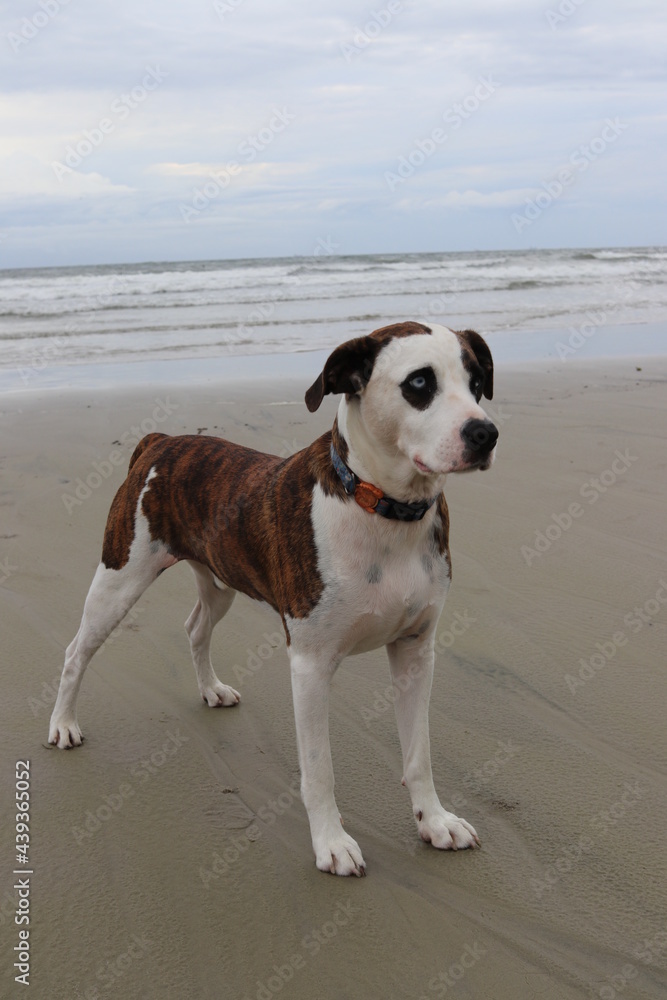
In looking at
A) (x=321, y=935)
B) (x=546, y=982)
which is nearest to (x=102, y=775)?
(x=321, y=935)

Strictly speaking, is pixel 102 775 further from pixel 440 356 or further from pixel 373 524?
pixel 440 356

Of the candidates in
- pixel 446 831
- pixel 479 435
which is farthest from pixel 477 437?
pixel 446 831

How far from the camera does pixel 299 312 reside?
18.6 meters

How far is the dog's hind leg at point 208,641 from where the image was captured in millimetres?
4059

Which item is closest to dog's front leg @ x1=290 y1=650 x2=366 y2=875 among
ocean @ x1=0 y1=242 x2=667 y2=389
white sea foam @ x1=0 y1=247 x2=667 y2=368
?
ocean @ x1=0 y1=242 x2=667 y2=389

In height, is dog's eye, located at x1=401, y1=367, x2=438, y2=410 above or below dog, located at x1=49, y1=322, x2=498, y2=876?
above

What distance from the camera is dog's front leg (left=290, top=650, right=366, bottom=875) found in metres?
2.95

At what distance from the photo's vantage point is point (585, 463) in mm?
6914

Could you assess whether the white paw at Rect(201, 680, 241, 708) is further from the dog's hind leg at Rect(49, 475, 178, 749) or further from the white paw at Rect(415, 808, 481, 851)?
the white paw at Rect(415, 808, 481, 851)

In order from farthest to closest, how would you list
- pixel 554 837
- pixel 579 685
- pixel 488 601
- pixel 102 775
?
1. pixel 488 601
2. pixel 579 685
3. pixel 102 775
4. pixel 554 837

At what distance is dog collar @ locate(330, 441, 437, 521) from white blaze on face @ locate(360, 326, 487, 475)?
0.13 m

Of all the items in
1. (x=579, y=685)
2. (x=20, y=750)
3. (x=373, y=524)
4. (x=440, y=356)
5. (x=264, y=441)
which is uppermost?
(x=440, y=356)

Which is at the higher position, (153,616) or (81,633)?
(81,633)

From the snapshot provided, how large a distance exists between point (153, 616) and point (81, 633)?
1.04 metres
